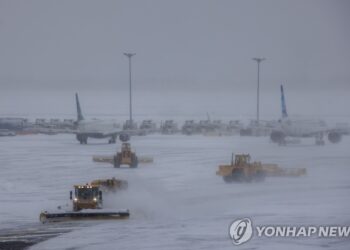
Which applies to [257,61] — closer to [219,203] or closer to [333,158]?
[333,158]

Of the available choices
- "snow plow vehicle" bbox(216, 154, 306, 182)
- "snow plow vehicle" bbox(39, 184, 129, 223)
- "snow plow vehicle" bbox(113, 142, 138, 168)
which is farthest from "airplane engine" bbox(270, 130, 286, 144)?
"snow plow vehicle" bbox(39, 184, 129, 223)

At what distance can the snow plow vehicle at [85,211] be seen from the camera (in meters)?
25.4

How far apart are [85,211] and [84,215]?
243 mm

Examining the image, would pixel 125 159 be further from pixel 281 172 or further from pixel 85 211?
pixel 85 211

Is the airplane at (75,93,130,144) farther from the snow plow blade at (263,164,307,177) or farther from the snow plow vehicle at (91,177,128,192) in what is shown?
the snow plow vehicle at (91,177,128,192)

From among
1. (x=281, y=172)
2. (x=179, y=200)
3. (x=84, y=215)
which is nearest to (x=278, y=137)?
(x=281, y=172)

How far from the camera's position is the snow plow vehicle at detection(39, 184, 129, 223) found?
83.4 ft

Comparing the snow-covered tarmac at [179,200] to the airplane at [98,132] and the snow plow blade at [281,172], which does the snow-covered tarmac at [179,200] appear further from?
the airplane at [98,132]

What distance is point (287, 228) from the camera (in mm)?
22719

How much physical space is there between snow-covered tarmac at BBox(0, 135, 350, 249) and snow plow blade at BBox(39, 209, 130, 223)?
0.34 m

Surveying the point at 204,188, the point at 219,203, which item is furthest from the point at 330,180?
the point at 219,203

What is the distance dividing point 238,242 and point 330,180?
690 inches

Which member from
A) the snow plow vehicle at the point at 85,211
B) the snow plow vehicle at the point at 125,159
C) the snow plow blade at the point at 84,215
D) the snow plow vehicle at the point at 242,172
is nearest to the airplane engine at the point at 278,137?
the snow plow vehicle at the point at 125,159

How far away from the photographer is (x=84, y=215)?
25.8 metres
